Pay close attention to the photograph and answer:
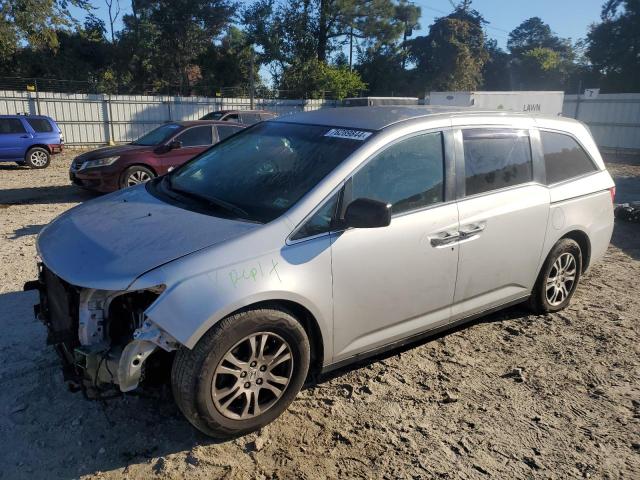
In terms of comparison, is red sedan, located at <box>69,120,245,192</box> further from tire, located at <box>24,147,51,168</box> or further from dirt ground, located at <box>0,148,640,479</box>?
dirt ground, located at <box>0,148,640,479</box>

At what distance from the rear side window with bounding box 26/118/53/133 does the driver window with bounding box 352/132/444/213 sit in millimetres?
13906

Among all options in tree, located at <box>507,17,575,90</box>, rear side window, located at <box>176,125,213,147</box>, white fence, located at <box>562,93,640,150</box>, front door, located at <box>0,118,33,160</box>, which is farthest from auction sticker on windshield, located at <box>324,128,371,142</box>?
tree, located at <box>507,17,575,90</box>

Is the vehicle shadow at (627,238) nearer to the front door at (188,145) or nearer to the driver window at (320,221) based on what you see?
the driver window at (320,221)

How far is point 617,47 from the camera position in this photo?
41469mm

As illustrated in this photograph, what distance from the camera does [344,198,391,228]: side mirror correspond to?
296cm

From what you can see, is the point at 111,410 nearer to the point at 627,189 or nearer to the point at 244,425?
the point at 244,425

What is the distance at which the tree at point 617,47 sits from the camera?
4047 centimetres

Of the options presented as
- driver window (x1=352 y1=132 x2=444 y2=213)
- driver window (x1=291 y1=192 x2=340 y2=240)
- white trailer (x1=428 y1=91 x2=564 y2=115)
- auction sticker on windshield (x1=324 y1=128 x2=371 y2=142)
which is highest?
white trailer (x1=428 y1=91 x2=564 y2=115)

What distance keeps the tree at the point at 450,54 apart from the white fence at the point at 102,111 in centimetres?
2455

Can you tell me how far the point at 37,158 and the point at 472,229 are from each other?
14.1 metres

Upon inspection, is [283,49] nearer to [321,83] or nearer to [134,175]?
[321,83]

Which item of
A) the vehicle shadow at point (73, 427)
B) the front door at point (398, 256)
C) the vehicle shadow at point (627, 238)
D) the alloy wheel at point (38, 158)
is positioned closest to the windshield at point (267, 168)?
the front door at point (398, 256)

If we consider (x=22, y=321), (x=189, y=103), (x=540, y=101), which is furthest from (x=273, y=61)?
(x=22, y=321)

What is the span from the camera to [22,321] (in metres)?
4.25
